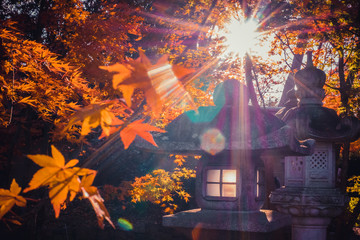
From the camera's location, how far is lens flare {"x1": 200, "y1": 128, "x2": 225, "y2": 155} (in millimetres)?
3803

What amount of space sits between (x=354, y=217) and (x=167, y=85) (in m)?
7.28

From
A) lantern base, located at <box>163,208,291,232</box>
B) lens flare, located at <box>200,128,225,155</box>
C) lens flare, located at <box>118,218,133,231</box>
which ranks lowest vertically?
lens flare, located at <box>118,218,133,231</box>

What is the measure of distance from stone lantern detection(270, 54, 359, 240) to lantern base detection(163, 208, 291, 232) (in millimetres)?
1428

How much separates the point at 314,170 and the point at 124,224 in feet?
24.2

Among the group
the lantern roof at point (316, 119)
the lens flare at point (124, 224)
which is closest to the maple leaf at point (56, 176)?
the lantern roof at point (316, 119)

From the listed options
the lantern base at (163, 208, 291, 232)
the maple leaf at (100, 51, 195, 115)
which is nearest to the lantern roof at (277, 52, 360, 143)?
the lantern base at (163, 208, 291, 232)

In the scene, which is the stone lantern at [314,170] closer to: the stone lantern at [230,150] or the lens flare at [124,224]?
the stone lantern at [230,150]

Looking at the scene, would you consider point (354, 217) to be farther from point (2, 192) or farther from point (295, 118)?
point (2, 192)

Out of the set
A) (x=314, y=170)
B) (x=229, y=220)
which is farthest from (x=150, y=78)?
(x=314, y=170)

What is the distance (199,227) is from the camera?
13.7ft

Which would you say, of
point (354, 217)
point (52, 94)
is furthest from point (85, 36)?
point (354, 217)

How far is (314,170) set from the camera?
581 centimetres

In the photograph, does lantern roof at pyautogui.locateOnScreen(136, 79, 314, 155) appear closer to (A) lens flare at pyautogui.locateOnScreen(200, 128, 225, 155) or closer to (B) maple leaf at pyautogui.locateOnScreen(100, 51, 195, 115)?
(A) lens flare at pyautogui.locateOnScreen(200, 128, 225, 155)

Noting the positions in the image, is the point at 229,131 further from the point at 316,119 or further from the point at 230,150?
the point at 316,119
